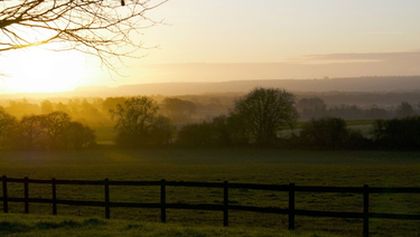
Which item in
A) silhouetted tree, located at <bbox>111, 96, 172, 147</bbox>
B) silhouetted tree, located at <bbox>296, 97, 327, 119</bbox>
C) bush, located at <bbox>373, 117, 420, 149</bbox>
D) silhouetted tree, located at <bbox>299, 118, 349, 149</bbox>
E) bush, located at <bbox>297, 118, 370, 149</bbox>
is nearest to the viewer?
bush, located at <bbox>373, 117, 420, 149</bbox>

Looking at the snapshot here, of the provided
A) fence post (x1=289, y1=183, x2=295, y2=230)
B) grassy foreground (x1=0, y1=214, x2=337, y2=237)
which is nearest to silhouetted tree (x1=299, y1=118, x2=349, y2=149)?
fence post (x1=289, y1=183, x2=295, y2=230)

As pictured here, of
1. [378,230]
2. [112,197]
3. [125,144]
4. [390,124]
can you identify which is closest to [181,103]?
[125,144]

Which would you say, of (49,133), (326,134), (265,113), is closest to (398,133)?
(326,134)

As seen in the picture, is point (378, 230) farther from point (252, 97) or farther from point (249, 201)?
point (252, 97)

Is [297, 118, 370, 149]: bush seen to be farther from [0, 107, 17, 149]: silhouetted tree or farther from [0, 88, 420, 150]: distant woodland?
[0, 107, 17, 149]: silhouetted tree

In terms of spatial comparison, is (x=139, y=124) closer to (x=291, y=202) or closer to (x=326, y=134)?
(x=326, y=134)

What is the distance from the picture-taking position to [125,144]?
254 ft

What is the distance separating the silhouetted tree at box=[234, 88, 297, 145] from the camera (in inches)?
2859

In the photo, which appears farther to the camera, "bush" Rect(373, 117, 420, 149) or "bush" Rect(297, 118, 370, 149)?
"bush" Rect(297, 118, 370, 149)

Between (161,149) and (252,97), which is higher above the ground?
(252,97)

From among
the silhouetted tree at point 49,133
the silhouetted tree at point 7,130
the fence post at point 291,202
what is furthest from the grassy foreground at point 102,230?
the silhouetted tree at point 7,130

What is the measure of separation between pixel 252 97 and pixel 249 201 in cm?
5287

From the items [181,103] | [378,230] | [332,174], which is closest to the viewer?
[378,230]

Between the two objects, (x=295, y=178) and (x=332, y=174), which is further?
(x=332, y=174)
